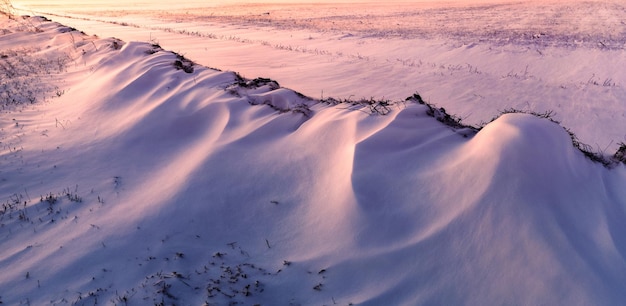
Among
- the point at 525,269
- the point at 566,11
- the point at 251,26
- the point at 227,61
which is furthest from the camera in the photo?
the point at 566,11

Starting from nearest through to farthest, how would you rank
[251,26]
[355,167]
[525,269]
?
[525,269] → [355,167] → [251,26]

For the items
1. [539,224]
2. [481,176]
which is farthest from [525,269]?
[481,176]

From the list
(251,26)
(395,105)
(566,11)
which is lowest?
(251,26)

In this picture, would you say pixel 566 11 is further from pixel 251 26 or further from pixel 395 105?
pixel 395 105

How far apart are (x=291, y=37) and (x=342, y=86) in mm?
8692

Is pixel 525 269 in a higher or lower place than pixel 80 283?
higher

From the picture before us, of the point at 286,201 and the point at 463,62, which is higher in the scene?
the point at 463,62

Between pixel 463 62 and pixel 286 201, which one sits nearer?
pixel 286 201

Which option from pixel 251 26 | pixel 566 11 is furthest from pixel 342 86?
pixel 566 11

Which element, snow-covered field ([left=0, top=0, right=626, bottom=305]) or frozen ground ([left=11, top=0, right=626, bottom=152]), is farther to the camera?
frozen ground ([left=11, top=0, right=626, bottom=152])

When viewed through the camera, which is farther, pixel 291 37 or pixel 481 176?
pixel 291 37

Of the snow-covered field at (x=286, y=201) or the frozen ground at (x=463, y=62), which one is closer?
the snow-covered field at (x=286, y=201)

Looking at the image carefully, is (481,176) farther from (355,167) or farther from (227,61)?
(227,61)

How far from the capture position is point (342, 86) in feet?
27.7
